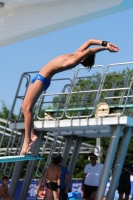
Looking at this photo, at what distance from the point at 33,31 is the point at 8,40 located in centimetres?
63

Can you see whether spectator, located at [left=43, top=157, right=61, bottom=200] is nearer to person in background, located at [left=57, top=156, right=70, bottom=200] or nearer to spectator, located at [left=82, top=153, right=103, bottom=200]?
person in background, located at [left=57, top=156, right=70, bottom=200]

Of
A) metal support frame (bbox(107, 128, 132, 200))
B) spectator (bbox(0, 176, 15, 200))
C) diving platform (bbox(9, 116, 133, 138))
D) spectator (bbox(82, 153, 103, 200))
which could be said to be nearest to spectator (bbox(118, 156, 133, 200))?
spectator (bbox(82, 153, 103, 200))

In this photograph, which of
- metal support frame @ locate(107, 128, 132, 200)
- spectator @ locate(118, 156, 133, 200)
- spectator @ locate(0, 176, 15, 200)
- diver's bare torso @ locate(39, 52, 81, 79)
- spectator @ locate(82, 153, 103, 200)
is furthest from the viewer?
spectator @ locate(118, 156, 133, 200)

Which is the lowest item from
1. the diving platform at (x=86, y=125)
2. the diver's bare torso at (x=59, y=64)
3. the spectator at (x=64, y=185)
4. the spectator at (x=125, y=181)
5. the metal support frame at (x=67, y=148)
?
the spectator at (x=64, y=185)

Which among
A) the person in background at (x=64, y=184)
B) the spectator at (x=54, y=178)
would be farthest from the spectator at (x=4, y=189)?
the person in background at (x=64, y=184)

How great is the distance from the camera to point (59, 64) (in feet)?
24.1

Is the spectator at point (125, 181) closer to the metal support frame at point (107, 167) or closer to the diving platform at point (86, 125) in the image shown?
the diving platform at point (86, 125)

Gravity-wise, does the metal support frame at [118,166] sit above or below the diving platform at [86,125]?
below

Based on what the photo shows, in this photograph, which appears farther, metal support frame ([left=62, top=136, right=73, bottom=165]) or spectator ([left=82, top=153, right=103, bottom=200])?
metal support frame ([left=62, top=136, right=73, bottom=165])

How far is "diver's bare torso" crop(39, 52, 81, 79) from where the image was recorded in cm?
732

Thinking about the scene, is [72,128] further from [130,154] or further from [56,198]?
[130,154]

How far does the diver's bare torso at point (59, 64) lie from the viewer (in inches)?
288

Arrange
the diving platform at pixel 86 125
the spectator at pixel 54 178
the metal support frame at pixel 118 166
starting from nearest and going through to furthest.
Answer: the diving platform at pixel 86 125
the spectator at pixel 54 178
the metal support frame at pixel 118 166

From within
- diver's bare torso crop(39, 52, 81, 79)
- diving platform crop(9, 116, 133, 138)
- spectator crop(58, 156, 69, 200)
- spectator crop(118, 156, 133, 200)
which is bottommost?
spectator crop(58, 156, 69, 200)
